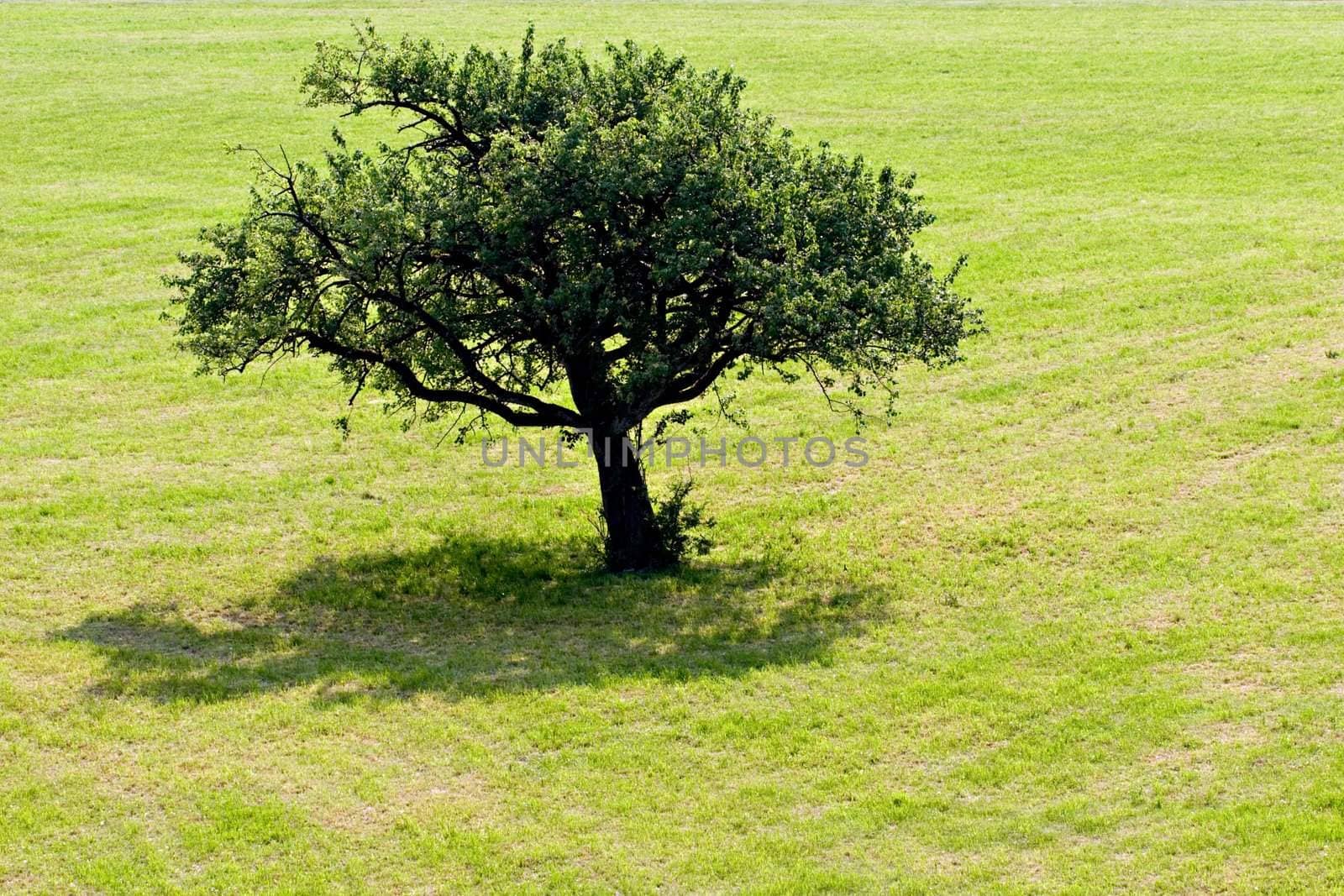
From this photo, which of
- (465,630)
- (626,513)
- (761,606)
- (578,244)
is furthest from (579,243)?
(761,606)

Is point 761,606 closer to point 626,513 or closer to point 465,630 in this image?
point 626,513

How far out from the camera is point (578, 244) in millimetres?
27047

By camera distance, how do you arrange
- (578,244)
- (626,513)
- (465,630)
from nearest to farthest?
(578,244)
(465,630)
(626,513)

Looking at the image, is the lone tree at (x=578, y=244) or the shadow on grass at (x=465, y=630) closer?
the shadow on grass at (x=465, y=630)

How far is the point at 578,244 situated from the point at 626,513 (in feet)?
18.8

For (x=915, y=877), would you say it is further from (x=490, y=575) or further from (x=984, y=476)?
(x=984, y=476)

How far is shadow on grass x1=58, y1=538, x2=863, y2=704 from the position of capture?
2580cm

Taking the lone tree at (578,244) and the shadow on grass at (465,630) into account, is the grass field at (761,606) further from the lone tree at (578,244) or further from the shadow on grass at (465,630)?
the lone tree at (578,244)

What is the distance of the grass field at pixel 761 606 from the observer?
67.5ft

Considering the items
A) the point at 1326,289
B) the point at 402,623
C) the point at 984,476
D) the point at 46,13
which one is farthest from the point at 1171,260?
the point at 46,13

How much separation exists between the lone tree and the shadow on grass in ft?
11.3

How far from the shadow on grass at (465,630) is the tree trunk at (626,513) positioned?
1.72ft

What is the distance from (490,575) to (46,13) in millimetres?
63168

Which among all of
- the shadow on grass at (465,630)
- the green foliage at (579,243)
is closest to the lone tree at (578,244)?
the green foliage at (579,243)
